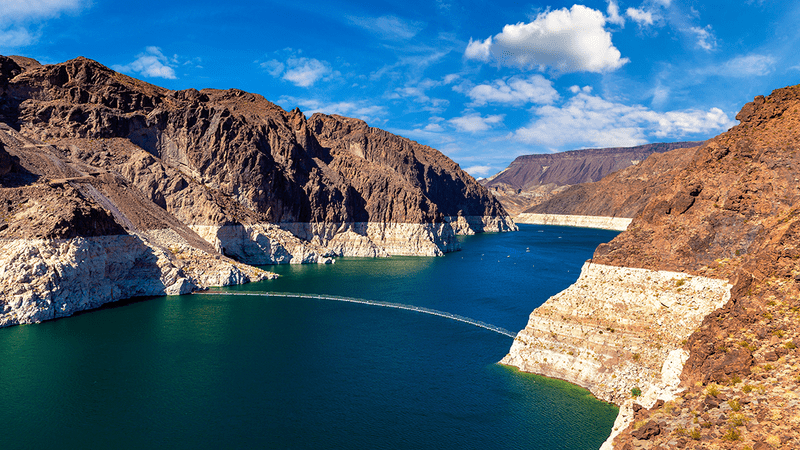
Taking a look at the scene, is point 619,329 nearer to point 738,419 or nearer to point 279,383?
point 738,419

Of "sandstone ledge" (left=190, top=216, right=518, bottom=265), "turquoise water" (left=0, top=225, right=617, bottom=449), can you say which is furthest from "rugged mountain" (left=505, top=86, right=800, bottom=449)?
"sandstone ledge" (left=190, top=216, right=518, bottom=265)

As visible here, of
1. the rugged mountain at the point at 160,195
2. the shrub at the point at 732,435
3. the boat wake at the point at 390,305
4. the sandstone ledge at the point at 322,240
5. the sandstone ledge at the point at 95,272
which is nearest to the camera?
the shrub at the point at 732,435

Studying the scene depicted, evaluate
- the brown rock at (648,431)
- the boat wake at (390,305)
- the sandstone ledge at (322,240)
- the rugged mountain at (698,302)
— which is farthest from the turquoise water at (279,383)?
the sandstone ledge at (322,240)

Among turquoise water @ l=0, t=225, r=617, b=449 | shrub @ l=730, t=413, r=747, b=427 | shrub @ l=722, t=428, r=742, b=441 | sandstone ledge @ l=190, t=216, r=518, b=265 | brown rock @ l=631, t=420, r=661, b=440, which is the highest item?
sandstone ledge @ l=190, t=216, r=518, b=265

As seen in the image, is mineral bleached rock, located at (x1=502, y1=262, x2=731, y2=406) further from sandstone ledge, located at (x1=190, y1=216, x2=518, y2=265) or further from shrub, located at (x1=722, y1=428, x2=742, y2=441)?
sandstone ledge, located at (x1=190, y1=216, x2=518, y2=265)

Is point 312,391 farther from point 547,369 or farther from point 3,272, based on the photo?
point 3,272

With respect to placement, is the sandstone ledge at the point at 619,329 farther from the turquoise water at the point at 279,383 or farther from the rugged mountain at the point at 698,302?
the turquoise water at the point at 279,383
